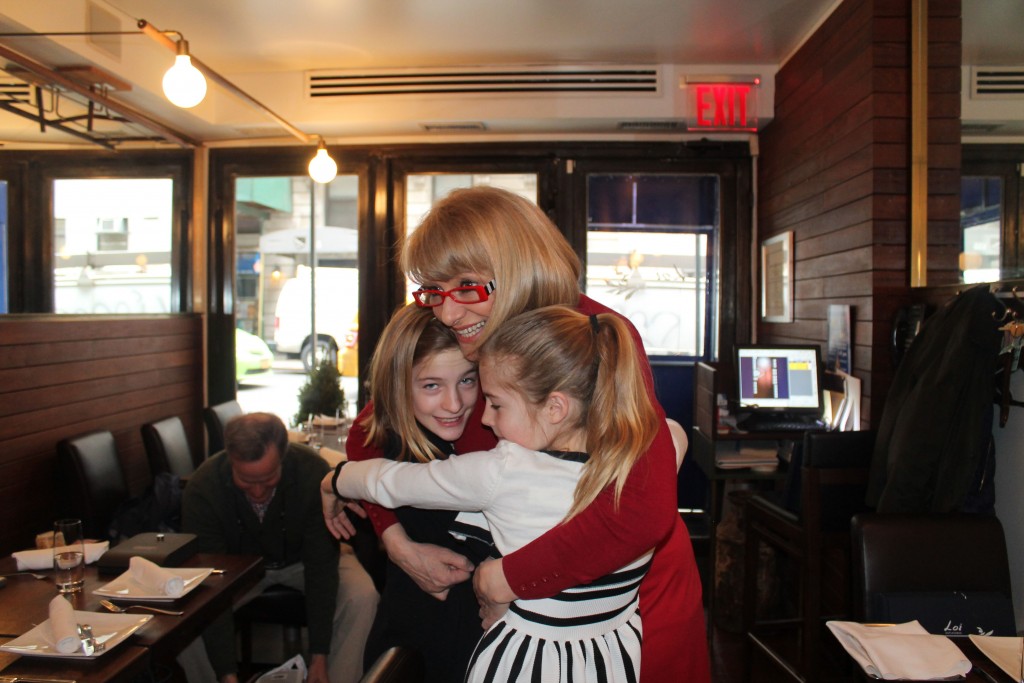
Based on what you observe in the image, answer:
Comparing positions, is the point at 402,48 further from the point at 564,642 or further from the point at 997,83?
the point at 564,642

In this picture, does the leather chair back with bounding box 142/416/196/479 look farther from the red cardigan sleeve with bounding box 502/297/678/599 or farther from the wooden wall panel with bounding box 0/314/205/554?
the red cardigan sleeve with bounding box 502/297/678/599

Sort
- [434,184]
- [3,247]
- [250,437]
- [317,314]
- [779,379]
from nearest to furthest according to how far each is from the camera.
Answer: [250,437] → [3,247] → [779,379] → [434,184] → [317,314]

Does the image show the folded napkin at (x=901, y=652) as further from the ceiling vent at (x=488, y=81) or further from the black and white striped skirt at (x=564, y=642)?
the ceiling vent at (x=488, y=81)

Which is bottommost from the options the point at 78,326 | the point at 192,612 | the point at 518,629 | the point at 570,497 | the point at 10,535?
the point at 10,535

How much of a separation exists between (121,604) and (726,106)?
443 centimetres

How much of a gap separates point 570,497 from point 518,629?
255 millimetres

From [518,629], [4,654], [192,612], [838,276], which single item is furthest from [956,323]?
[4,654]

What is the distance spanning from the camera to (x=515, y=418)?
1.35 m

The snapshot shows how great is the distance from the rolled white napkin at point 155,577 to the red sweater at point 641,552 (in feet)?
3.04

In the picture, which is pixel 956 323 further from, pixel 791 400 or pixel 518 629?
pixel 518 629

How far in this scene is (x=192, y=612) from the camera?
2.06 meters

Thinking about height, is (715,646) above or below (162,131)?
below

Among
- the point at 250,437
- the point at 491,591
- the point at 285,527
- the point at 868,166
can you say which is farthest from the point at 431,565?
the point at 868,166

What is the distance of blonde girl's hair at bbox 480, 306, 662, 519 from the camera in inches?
50.8
